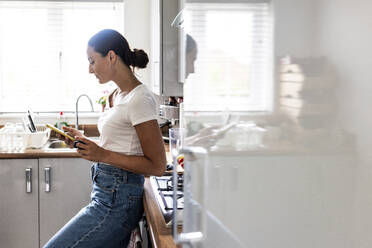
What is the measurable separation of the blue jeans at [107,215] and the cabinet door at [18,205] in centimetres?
131

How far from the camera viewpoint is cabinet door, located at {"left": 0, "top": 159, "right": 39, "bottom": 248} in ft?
9.46

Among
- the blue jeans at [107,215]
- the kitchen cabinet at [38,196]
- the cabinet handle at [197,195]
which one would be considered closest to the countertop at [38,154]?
the kitchen cabinet at [38,196]

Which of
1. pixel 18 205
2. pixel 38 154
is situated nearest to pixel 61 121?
pixel 38 154

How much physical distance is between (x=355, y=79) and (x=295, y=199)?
0.47ft

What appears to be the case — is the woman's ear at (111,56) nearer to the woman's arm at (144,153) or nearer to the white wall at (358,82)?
the woman's arm at (144,153)

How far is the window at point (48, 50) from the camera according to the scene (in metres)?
3.68

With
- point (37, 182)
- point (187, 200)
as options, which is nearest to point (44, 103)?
point (37, 182)

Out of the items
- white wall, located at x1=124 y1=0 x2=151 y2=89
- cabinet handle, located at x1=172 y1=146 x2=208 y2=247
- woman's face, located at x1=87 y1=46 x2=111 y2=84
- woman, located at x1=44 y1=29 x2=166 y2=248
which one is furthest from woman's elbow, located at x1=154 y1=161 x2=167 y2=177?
white wall, located at x1=124 y1=0 x2=151 y2=89

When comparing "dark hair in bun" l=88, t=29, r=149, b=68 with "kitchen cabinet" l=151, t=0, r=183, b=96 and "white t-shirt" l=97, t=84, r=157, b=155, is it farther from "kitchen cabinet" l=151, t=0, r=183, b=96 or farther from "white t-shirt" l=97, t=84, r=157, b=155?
"kitchen cabinet" l=151, t=0, r=183, b=96

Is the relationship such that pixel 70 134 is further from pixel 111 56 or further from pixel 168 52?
pixel 168 52

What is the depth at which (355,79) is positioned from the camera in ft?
1.02

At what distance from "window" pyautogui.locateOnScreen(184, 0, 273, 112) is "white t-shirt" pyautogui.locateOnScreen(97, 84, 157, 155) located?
0.91m

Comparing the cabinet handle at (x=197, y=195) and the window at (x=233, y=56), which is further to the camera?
the cabinet handle at (x=197, y=195)

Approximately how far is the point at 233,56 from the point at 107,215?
4.16 feet
